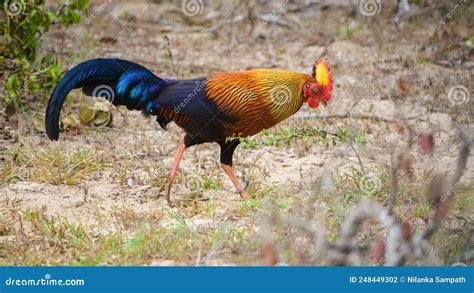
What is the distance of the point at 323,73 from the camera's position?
543 cm

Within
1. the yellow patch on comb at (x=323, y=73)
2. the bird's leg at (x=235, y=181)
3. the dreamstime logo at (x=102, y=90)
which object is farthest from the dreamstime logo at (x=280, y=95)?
the dreamstime logo at (x=102, y=90)

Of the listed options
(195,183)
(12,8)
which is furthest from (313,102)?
(12,8)

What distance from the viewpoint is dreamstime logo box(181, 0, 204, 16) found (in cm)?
1046

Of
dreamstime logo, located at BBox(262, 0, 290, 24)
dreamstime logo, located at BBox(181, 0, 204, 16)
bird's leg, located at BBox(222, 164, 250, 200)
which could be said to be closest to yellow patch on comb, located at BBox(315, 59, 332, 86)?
bird's leg, located at BBox(222, 164, 250, 200)

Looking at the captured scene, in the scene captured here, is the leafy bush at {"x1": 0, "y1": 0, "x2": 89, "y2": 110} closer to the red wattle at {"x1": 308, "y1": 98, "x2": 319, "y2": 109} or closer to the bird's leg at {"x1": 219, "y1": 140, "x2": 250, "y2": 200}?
the bird's leg at {"x1": 219, "y1": 140, "x2": 250, "y2": 200}

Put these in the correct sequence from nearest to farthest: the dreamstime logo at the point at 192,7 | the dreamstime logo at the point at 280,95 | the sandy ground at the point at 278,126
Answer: the dreamstime logo at the point at 280,95 → the sandy ground at the point at 278,126 → the dreamstime logo at the point at 192,7

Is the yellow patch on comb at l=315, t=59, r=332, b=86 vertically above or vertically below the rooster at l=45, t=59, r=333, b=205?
above

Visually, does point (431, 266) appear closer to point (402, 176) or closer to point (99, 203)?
point (402, 176)

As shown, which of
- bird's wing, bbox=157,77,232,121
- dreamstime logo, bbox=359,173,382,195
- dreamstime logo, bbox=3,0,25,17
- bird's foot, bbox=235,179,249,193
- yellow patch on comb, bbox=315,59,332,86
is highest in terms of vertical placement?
dreamstime logo, bbox=3,0,25,17

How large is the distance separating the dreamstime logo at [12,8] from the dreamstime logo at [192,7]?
4.01 metres

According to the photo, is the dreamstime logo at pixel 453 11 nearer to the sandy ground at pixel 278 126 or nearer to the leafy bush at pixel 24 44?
the sandy ground at pixel 278 126

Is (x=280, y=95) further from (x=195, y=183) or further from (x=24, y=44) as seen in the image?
(x=24, y=44)

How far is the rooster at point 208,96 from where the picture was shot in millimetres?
5191

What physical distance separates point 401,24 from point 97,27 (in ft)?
13.2
